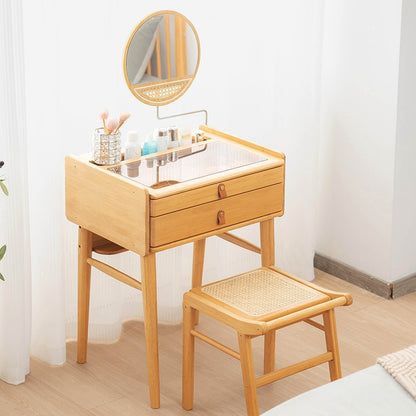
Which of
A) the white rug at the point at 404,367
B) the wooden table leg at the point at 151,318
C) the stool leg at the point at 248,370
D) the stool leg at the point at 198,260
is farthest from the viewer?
the stool leg at the point at 198,260

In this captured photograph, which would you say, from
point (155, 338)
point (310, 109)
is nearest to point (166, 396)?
point (155, 338)

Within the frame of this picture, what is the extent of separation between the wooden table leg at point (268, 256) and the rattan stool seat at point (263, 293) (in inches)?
5.5

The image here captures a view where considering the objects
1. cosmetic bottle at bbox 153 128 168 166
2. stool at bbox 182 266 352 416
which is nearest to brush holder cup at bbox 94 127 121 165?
cosmetic bottle at bbox 153 128 168 166

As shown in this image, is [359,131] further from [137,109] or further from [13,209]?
[13,209]

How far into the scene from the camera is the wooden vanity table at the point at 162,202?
2.43m

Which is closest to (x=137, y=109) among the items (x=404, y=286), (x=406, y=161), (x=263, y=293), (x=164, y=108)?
(x=164, y=108)

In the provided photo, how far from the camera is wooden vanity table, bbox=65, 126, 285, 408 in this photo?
243cm

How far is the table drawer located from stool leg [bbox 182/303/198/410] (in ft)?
0.71

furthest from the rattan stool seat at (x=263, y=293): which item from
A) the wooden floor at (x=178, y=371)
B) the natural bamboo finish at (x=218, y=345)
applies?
the wooden floor at (x=178, y=371)

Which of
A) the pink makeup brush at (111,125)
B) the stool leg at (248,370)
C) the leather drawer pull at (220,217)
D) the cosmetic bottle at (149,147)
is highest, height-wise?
the pink makeup brush at (111,125)

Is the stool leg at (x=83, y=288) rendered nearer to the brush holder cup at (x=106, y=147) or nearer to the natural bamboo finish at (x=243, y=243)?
the brush holder cup at (x=106, y=147)

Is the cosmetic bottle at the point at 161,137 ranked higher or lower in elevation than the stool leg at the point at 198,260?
higher

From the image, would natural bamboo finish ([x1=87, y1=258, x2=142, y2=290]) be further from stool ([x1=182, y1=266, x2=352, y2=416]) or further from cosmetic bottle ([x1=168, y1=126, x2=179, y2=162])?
cosmetic bottle ([x1=168, y1=126, x2=179, y2=162])

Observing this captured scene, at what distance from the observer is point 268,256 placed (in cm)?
276
